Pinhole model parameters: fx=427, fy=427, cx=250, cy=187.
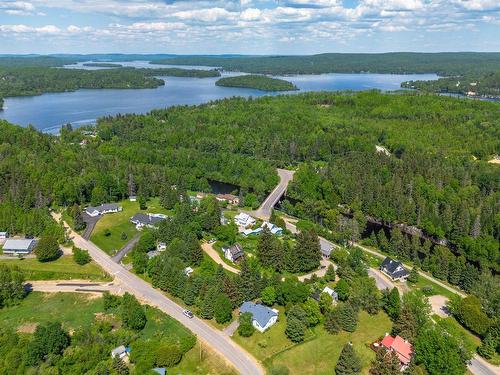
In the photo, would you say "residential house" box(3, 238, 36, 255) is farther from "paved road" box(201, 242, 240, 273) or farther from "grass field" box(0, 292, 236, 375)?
"paved road" box(201, 242, 240, 273)

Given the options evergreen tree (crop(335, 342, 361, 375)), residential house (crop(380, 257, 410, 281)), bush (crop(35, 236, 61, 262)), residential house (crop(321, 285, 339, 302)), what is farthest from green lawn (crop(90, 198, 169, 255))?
residential house (crop(380, 257, 410, 281))

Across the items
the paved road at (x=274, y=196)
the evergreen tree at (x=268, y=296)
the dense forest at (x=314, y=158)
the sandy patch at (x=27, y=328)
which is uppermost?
the dense forest at (x=314, y=158)

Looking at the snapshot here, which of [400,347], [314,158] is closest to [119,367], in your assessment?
[400,347]

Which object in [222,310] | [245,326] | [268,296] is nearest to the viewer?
[245,326]

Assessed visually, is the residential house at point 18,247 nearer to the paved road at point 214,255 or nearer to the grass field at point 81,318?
the grass field at point 81,318

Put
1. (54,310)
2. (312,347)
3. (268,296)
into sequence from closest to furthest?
(312,347), (268,296), (54,310)

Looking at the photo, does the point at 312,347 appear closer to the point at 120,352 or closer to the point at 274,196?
the point at 120,352

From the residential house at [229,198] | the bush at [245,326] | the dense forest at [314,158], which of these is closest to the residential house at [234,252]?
the bush at [245,326]
